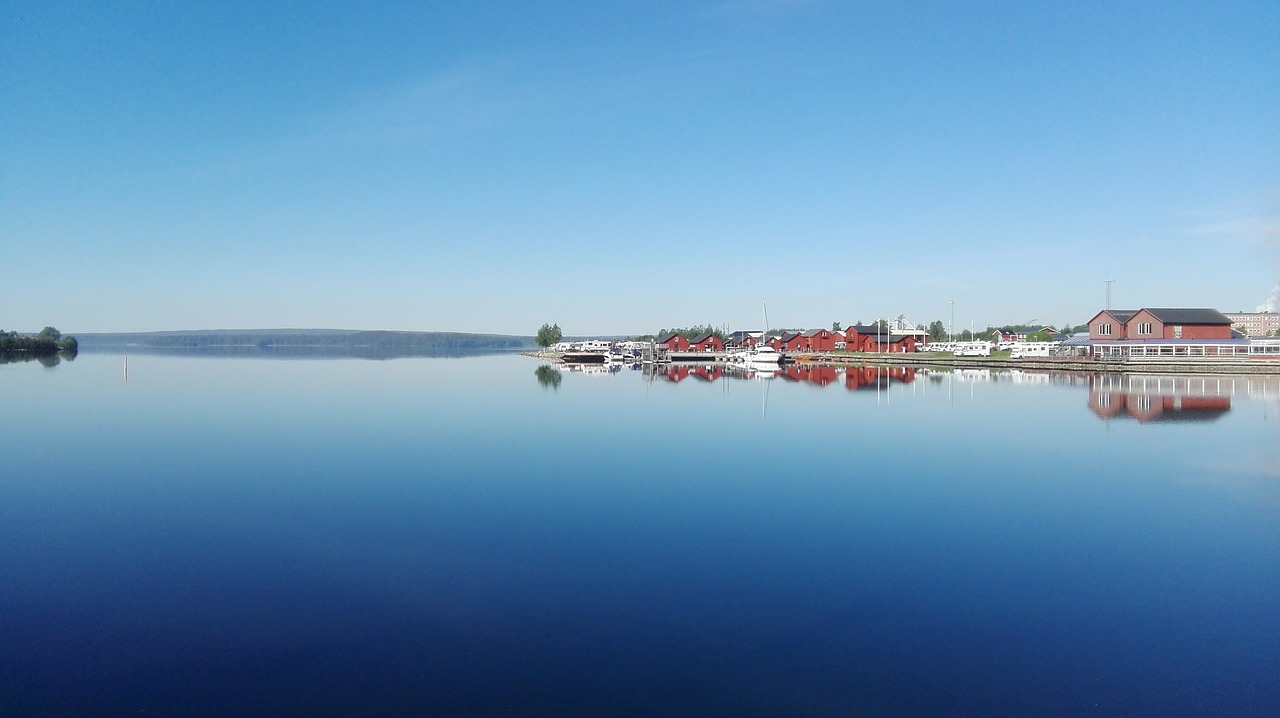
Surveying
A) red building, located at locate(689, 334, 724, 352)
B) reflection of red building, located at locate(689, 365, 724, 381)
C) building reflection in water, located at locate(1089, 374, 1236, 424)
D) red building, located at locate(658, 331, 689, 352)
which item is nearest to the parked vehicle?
reflection of red building, located at locate(689, 365, 724, 381)

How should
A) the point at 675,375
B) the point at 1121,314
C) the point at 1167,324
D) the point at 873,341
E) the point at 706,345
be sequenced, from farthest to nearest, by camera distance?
the point at 706,345 → the point at 873,341 → the point at 1121,314 → the point at 675,375 → the point at 1167,324

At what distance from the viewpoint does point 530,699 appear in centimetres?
470

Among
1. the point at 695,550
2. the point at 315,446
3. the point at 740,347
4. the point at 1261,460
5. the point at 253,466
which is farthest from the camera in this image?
the point at 740,347

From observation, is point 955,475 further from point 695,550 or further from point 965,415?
point 965,415

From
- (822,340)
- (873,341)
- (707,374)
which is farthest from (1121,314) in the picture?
(707,374)

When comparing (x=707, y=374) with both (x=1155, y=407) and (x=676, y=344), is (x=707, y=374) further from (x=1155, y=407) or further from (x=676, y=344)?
(x=676, y=344)

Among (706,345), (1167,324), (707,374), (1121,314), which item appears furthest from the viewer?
(706,345)

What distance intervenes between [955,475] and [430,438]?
424 inches

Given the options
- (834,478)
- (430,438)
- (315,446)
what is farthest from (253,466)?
(834,478)

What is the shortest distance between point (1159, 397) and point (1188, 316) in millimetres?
24169

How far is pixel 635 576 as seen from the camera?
22.9 feet

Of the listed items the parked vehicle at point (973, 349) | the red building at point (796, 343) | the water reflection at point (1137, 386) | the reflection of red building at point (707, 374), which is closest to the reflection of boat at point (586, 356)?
the red building at point (796, 343)

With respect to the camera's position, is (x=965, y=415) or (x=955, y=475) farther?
(x=965, y=415)

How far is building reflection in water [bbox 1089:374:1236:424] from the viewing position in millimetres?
21484
